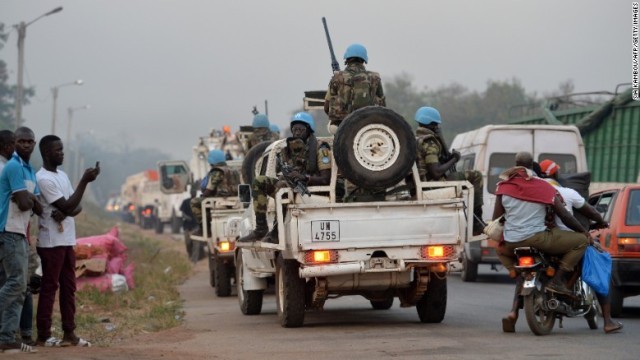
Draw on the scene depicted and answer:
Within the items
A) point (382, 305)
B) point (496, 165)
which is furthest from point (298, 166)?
point (496, 165)

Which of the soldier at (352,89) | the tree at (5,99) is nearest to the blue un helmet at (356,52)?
the soldier at (352,89)

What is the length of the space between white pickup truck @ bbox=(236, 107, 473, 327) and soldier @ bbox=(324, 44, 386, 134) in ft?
3.58

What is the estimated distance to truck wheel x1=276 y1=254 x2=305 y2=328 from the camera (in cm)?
1283

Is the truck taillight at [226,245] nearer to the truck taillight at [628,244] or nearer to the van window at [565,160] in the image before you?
the van window at [565,160]

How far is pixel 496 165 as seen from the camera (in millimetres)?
22281

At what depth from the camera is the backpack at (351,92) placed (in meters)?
13.5

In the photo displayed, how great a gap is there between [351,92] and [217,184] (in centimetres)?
726

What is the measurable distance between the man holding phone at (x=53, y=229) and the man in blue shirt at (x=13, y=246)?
42 centimetres

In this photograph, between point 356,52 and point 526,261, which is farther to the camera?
point 356,52

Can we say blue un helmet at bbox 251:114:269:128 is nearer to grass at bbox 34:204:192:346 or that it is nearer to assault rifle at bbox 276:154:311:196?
grass at bbox 34:204:192:346

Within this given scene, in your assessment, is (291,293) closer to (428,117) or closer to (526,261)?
(428,117)

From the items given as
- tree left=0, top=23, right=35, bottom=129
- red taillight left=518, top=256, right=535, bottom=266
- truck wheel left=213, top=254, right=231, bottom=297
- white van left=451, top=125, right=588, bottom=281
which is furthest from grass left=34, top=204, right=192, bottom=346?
tree left=0, top=23, right=35, bottom=129

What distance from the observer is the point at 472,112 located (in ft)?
271

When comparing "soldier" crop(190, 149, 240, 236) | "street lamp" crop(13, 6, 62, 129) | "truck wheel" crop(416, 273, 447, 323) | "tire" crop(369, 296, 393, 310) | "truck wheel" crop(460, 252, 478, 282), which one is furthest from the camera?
"street lamp" crop(13, 6, 62, 129)
